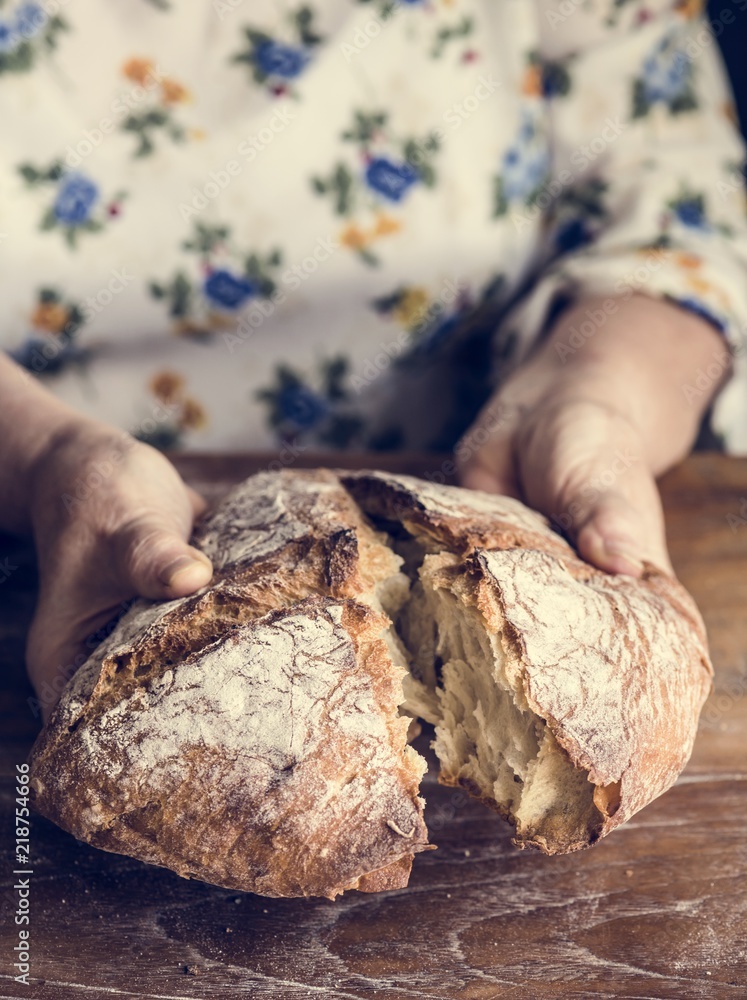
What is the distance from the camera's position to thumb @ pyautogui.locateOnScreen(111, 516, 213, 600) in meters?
1.08

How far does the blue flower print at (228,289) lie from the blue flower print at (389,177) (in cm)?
28

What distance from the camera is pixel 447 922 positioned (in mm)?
1104

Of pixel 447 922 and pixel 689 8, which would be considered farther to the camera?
pixel 689 8

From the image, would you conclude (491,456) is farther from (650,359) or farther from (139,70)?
(139,70)

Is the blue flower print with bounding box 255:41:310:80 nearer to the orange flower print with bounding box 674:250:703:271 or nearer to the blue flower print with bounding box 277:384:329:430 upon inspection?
the blue flower print with bounding box 277:384:329:430

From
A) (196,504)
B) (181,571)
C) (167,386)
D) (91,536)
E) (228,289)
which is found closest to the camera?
(181,571)

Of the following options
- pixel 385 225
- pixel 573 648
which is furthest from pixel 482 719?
pixel 385 225

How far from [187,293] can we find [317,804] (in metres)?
0.97

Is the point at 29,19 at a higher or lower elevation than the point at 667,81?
higher

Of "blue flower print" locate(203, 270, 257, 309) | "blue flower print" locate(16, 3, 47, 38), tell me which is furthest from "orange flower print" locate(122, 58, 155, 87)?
"blue flower print" locate(203, 270, 257, 309)

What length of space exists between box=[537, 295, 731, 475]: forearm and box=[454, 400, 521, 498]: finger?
0.16 m

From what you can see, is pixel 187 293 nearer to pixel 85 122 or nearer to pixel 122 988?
pixel 85 122

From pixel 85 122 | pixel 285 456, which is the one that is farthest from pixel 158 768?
pixel 85 122

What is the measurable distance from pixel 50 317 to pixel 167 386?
24cm
